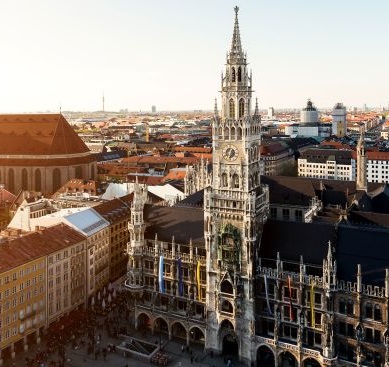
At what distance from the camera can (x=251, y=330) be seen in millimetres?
83000

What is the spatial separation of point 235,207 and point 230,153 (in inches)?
333

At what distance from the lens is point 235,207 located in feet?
272

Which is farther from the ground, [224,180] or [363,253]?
[224,180]

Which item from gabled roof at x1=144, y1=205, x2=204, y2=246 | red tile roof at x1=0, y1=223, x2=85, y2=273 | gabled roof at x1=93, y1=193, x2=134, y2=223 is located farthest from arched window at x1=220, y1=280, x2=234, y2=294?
gabled roof at x1=93, y1=193, x2=134, y2=223

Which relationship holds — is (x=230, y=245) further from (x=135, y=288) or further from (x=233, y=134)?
(x=135, y=288)

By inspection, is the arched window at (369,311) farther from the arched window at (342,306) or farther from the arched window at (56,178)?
the arched window at (56,178)

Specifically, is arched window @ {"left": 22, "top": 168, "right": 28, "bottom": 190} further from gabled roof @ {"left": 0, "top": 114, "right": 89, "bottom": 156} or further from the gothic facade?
the gothic facade

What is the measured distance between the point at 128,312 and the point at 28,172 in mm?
93684

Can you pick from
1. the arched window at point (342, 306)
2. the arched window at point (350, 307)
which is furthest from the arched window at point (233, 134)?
the arched window at point (350, 307)

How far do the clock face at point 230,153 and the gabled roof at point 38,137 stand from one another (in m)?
108

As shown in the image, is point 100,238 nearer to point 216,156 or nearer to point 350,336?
point 216,156

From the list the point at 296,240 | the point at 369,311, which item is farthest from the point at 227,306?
the point at 369,311

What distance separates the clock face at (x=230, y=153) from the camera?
3265 inches

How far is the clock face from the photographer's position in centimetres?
8294
